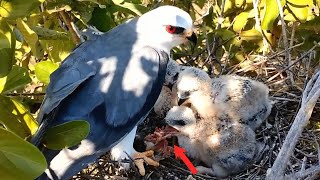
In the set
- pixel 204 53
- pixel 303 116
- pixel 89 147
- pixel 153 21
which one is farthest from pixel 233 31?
pixel 303 116

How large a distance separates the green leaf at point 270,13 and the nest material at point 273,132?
207 mm

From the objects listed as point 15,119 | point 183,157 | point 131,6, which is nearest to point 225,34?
point 131,6

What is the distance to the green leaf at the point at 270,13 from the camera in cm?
218

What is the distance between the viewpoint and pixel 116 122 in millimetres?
2047

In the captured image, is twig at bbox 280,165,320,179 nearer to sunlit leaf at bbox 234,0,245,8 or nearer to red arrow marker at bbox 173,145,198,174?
red arrow marker at bbox 173,145,198,174

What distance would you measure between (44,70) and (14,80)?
42cm

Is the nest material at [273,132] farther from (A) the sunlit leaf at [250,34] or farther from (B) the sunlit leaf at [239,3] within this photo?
(B) the sunlit leaf at [239,3]

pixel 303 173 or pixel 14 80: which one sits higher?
pixel 14 80

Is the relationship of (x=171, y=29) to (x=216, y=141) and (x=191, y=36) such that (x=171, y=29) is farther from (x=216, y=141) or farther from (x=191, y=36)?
(x=216, y=141)

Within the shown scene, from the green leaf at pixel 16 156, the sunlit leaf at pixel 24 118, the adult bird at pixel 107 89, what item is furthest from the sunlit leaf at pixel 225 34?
the green leaf at pixel 16 156

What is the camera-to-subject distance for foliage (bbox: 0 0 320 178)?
1.48 metres

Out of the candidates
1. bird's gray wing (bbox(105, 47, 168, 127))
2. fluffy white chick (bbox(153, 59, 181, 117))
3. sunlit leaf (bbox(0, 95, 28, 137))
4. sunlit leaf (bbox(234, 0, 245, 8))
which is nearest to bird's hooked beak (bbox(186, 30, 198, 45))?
fluffy white chick (bbox(153, 59, 181, 117))

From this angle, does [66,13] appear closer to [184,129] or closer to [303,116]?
[184,129]

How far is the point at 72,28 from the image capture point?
2.17m
